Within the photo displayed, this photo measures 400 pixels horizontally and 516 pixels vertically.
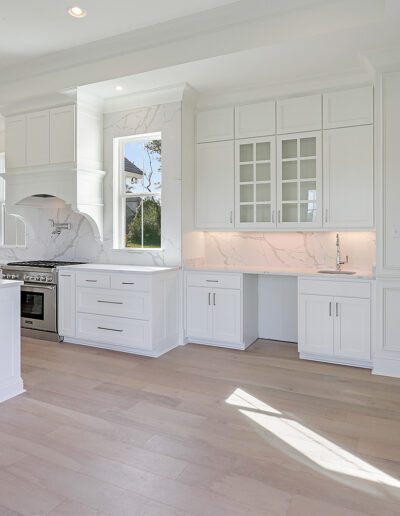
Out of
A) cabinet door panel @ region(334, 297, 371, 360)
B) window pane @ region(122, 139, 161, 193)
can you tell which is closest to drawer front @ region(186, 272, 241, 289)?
cabinet door panel @ region(334, 297, 371, 360)

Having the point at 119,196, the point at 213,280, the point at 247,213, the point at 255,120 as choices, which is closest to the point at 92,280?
the point at 119,196

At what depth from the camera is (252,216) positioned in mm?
4480

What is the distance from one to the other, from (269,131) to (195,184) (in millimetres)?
1031

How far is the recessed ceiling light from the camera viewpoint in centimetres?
346

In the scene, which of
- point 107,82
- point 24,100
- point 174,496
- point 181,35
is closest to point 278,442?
point 174,496

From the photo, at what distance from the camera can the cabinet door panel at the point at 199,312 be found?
441 cm

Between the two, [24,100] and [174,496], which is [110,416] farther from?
[24,100]

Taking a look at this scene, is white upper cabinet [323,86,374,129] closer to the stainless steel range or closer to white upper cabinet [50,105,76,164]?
white upper cabinet [50,105,76,164]

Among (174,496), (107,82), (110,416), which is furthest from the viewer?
(107,82)

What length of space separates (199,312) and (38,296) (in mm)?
1960

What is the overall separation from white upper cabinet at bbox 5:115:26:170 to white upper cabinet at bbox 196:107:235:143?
218cm

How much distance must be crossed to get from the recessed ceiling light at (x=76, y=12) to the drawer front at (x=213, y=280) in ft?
8.77

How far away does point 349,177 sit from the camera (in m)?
4.02

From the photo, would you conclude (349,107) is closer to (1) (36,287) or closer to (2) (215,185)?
(2) (215,185)
